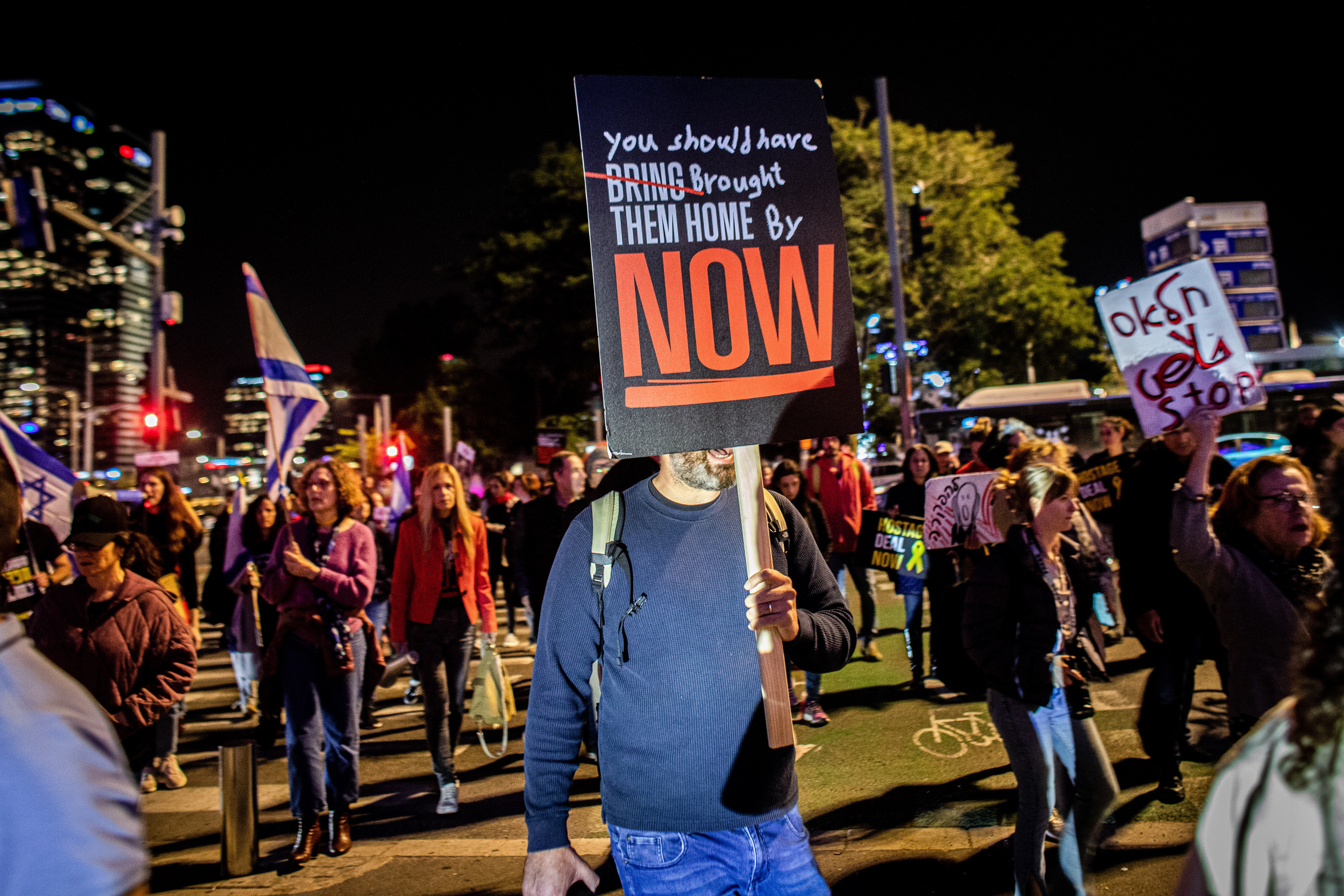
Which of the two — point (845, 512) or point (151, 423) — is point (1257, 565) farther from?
point (151, 423)

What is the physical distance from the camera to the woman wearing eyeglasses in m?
3.12

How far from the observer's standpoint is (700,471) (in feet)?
8.02

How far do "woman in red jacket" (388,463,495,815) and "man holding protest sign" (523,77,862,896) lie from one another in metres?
3.17

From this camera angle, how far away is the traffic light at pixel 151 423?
15.6m

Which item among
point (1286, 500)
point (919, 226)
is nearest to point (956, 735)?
point (1286, 500)

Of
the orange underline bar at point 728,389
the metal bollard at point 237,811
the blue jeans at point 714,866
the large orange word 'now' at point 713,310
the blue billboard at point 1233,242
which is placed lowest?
the metal bollard at point 237,811

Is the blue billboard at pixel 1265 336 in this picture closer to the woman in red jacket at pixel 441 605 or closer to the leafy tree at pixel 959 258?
the leafy tree at pixel 959 258

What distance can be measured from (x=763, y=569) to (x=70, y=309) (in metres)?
122

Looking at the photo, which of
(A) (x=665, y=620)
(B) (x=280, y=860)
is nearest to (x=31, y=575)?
(B) (x=280, y=860)

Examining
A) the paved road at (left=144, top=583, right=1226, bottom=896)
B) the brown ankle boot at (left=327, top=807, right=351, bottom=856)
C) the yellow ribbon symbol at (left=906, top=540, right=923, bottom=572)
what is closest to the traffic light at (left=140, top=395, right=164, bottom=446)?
the paved road at (left=144, top=583, right=1226, bottom=896)

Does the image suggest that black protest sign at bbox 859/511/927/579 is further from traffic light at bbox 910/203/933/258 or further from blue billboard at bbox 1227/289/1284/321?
blue billboard at bbox 1227/289/1284/321

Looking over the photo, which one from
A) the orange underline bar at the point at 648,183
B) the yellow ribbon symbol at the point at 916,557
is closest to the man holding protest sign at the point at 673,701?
the orange underline bar at the point at 648,183

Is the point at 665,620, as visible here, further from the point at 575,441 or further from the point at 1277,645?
the point at 575,441

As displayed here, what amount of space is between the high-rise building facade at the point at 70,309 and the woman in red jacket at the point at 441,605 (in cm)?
1610
